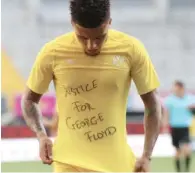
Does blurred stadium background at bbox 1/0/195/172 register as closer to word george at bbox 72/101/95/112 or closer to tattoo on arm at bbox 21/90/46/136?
tattoo on arm at bbox 21/90/46/136

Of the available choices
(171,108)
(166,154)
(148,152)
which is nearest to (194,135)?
(166,154)

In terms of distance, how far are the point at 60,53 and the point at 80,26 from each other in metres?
0.17

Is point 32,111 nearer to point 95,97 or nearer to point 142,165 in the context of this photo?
point 95,97

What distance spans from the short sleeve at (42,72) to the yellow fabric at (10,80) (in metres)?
8.16

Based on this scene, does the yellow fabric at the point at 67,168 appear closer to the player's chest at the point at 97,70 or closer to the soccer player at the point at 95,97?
the soccer player at the point at 95,97

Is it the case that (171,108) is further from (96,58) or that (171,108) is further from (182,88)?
(96,58)

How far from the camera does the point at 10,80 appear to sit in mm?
11070

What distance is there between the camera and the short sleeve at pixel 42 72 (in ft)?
7.56

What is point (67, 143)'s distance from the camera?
2.33 meters

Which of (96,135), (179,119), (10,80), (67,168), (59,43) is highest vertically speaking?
(59,43)

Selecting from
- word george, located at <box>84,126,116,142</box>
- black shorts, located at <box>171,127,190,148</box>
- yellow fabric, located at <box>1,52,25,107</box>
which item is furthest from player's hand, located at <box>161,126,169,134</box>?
word george, located at <box>84,126,116,142</box>

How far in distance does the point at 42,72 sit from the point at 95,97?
8.3 inches

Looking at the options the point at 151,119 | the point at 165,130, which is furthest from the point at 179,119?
the point at 151,119

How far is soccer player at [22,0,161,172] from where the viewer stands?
2.29m
